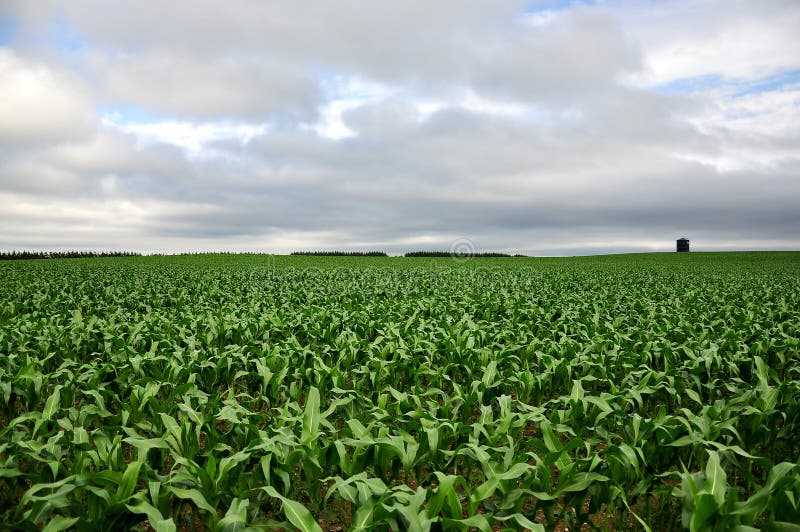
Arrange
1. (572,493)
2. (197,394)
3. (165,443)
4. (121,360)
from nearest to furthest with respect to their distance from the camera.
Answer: (572,493)
(165,443)
(197,394)
(121,360)

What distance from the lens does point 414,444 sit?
12.2 feet

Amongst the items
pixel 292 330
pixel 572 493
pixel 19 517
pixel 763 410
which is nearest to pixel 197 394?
pixel 19 517

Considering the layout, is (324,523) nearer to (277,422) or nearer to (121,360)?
(277,422)

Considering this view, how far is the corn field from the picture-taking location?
9.82 feet

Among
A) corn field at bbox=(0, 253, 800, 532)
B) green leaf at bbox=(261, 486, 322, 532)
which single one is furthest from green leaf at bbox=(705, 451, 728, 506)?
green leaf at bbox=(261, 486, 322, 532)

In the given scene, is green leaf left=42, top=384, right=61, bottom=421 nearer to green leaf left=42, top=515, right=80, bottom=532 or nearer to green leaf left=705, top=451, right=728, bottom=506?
green leaf left=42, top=515, right=80, bottom=532

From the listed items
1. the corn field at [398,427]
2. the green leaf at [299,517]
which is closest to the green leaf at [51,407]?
the corn field at [398,427]

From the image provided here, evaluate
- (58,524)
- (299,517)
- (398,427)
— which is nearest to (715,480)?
(299,517)

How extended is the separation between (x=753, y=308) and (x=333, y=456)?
13474mm

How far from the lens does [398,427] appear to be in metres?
4.78

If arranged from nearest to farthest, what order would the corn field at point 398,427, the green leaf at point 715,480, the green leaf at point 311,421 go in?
the green leaf at point 715,480 < the corn field at point 398,427 < the green leaf at point 311,421

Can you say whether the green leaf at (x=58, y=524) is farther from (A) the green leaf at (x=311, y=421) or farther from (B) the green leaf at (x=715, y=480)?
(B) the green leaf at (x=715, y=480)

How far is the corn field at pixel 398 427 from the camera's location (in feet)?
9.82

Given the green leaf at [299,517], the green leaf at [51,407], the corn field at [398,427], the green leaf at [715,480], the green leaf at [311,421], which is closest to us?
the green leaf at [299,517]
